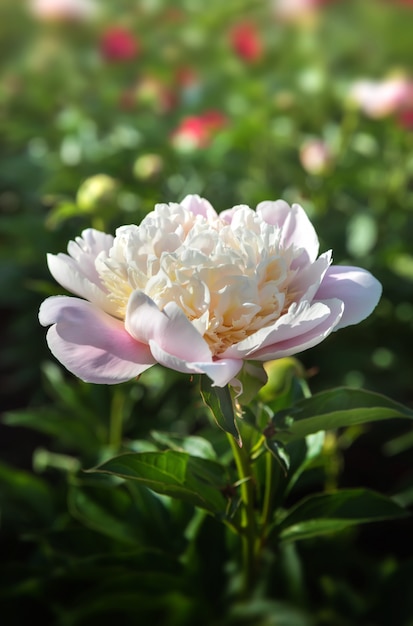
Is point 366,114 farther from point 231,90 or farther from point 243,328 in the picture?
point 243,328

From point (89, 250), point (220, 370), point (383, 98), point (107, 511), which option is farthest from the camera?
point (383, 98)

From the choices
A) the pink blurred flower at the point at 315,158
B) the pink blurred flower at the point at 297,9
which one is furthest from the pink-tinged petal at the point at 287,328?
the pink blurred flower at the point at 297,9

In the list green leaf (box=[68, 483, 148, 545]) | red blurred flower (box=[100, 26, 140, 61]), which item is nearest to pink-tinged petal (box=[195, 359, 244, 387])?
green leaf (box=[68, 483, 148, 545])

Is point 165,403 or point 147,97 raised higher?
point 147,97

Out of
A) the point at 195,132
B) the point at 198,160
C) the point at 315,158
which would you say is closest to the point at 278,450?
the point at 315,158

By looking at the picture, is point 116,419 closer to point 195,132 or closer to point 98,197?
point 98,197

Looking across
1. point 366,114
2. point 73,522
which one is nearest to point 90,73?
point 366,114

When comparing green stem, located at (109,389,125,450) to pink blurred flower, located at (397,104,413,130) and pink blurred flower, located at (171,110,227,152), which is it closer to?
pink blurred flower, located at (171,110,227,152)
